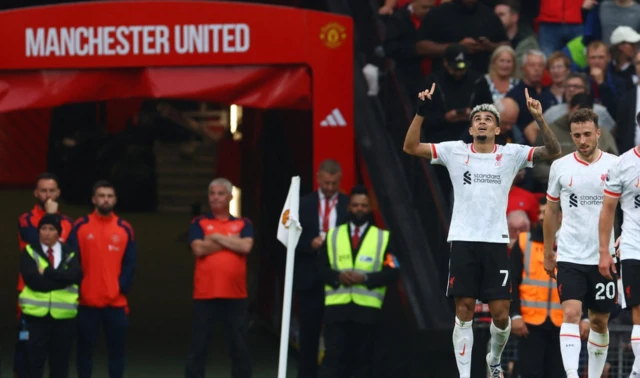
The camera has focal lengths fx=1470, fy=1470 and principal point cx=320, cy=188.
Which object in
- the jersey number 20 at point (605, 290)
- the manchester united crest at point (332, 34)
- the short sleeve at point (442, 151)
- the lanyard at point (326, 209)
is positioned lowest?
the jersey number 20 at point (605, 290)

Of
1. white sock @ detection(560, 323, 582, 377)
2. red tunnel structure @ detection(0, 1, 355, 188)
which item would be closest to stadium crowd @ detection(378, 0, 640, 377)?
red tunnel structure @ detection(0, 1, 355, 188)

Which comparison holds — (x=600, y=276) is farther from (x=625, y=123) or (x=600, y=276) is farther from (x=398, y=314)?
(x=398, y=314)

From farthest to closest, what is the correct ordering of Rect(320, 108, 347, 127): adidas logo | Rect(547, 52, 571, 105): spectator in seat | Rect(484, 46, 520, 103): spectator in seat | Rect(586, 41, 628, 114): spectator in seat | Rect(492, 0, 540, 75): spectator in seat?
Rect(492, 0, 540, 75): spectator in seat < Rect(586, 41, 628, 114): spectator in seat < Rect(547, 52, 571, 105): spectator in seat < Rect(484, 46, 520, 103): spectator in seat < Rect(320, 108, 347, 127): adidas logo

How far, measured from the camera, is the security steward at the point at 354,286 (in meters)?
13.9

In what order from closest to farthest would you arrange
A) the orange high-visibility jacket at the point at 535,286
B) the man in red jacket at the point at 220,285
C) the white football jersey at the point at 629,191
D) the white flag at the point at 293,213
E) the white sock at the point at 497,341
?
the white football jersey at the point at 629,191 → the white sock at the point at 497,341 → the white flag at the point at 293,213 → the orange high-visibility jacket at the point at 535,286 → the man in red jacket at the point at 220,285

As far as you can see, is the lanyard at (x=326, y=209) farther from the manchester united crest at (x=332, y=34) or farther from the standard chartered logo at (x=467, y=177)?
the standard chartered logo at (x=467, y=177)

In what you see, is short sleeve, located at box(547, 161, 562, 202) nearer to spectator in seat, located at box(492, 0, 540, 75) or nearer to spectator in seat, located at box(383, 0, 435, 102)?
spectator in seat, located at box(383, 0, 435, 102)

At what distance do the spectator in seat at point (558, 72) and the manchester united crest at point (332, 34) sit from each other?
2.62 m

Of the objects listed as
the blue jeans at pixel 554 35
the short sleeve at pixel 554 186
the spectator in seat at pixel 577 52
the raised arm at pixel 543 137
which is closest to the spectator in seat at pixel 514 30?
the blue jeans at pixel 554 35

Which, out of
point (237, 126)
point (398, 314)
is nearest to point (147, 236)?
point (237, 126)

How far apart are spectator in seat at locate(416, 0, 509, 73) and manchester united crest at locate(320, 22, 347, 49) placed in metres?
1.91

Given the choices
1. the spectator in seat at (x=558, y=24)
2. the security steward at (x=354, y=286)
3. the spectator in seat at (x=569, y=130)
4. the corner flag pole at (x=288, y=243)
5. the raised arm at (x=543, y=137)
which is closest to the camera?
the raised arm at (x=543, y=137)

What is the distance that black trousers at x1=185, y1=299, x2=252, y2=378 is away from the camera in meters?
14.2

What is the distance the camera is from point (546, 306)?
1333cm
